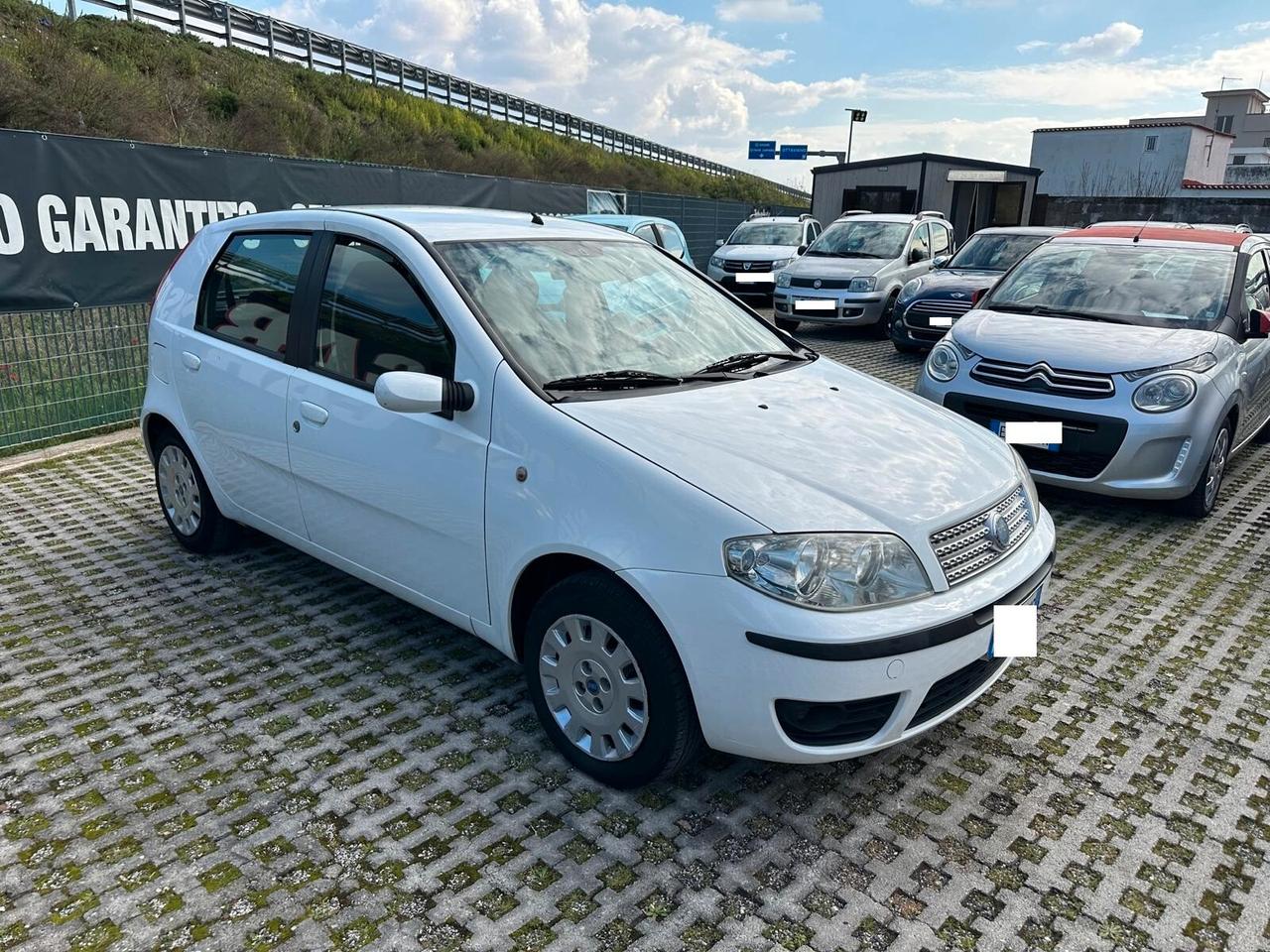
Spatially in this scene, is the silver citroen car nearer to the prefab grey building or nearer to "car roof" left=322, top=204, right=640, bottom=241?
"car roof" left=322, top=204, right=640, bottom=241

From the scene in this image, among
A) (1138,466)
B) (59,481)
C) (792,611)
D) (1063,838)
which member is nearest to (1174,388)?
(1138,466)

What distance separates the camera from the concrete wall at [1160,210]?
24.2 m

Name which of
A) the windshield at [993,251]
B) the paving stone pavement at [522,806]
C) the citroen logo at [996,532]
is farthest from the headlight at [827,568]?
the windshield at [993,251]

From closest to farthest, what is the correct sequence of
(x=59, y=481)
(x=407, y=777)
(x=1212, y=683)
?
1. (x=407, y=777)
2. (x=1212, y=683)
3. (x=59, y=481)

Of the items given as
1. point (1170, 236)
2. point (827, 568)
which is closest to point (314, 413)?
point (827, 568)

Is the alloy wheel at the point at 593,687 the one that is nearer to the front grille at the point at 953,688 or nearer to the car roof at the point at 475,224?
the front grille at the point at 953,688

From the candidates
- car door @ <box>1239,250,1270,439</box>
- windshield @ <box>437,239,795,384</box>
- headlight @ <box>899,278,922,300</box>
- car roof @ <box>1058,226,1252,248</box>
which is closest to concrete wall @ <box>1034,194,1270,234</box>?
headlight @ <box>899,278,922,300</box>

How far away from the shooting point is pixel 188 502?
15.3ft

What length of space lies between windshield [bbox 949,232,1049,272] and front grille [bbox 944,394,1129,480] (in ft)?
21.5

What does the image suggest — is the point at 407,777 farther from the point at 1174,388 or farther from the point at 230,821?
the point at 1174,388

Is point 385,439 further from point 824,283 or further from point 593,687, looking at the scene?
point 824,283

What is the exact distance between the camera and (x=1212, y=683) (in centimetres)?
368

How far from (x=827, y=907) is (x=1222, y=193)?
145ft

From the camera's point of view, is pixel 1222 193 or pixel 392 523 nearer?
pixel 392 523
